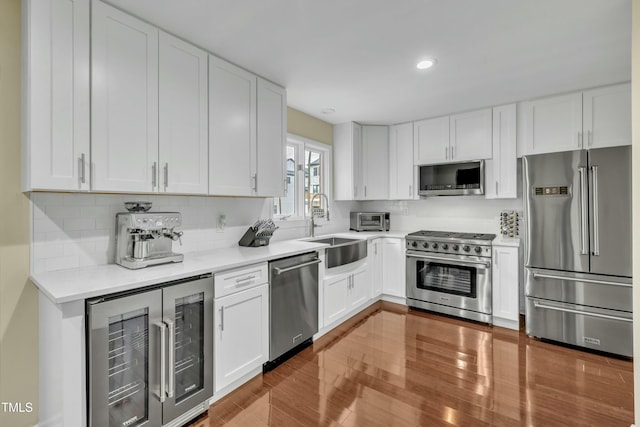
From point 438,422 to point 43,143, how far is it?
8.98 feet

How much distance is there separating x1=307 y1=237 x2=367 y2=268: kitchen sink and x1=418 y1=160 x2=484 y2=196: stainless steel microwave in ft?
4.03

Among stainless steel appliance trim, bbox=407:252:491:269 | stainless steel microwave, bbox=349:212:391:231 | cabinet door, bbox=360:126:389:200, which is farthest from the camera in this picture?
stainless steel microwave, bbox=349:212:391:231

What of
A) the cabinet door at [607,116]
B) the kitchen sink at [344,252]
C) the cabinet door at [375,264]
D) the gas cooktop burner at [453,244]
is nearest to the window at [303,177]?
the kitchen sink at [344,252]

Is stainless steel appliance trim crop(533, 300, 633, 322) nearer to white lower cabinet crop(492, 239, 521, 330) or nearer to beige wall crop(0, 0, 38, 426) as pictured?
white lower cabinet crop(492, 239, 521, 330)

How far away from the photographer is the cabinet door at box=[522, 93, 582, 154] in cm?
313

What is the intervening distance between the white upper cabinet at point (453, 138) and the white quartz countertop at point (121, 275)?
8.66 ft

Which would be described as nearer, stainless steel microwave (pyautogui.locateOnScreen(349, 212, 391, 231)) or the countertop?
the countertop

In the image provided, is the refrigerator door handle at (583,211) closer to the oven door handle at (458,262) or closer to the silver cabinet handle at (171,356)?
the oven door handle at (458,262)

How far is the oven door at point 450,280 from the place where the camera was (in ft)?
11.1

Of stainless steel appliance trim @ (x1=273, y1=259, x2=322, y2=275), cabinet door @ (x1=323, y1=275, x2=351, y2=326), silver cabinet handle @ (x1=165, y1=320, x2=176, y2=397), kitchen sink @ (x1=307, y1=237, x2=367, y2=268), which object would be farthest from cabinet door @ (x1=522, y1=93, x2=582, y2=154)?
silver cabinet handle @ (x1=165, y1=320, x2=176, y2=397)

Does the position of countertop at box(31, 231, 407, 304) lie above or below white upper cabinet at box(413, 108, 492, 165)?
below

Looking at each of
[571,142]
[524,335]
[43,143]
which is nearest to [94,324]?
[43,143]

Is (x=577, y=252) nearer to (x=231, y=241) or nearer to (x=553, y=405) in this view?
(x=553, y=405)

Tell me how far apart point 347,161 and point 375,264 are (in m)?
1.48
